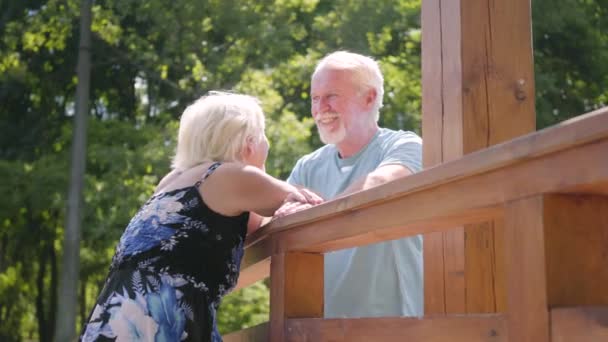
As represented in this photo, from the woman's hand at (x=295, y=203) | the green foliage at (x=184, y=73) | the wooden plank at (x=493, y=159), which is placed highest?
the green foliage at (x=184, y=73)

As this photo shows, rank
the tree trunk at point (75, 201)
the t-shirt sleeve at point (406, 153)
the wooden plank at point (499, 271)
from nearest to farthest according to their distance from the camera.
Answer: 1. the wooden plank at point (499, 271)
2. the t-shirt sleeve at point (406, 153)
3. the tree trunk at point (75, 201)

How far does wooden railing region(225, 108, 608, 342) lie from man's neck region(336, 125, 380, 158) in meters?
1.28

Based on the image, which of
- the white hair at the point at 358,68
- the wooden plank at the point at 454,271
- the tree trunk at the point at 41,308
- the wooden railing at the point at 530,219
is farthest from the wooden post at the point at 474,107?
the tree trunk at the point at 41,308

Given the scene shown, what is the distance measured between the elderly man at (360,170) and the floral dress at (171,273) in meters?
0.19

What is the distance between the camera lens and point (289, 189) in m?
2.30

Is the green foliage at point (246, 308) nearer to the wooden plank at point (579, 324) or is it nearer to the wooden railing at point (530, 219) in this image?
the wooden railing at point (530, 219)

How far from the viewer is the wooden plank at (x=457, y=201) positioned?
3.83ft

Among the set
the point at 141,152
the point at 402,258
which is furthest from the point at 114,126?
the point at 402,258

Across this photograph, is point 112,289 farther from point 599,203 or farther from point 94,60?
point 94,60

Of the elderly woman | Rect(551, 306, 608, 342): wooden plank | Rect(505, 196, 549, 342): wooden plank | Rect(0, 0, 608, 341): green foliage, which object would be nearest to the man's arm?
the elderly woman

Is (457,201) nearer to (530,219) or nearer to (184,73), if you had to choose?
(530,219)

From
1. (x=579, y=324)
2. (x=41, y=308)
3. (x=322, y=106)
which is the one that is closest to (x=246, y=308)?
(x=41, y=308)

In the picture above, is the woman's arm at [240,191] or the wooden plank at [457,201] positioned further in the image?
the woman's arm at [240,191]

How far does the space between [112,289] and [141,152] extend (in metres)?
9.82
